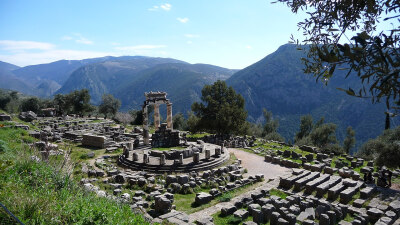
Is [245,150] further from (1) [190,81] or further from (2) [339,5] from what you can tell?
(1) [190,81]

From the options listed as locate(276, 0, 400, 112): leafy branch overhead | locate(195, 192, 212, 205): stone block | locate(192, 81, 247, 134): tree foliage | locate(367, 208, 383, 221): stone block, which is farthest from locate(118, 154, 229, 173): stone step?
locate(276, 0, 400, 112): leafy branch overhead

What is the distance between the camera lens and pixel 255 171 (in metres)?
21.4

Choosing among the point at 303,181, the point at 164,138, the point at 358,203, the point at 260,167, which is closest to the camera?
the point at 358,203

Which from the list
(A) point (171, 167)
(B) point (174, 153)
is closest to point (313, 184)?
(A) point (171, 167)

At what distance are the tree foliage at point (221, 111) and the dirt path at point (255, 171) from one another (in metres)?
4.97

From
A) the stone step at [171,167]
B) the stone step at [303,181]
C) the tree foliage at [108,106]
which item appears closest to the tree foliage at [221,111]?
the stone step at [171,167]

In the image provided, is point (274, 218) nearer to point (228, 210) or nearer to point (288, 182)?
point (228, 210)

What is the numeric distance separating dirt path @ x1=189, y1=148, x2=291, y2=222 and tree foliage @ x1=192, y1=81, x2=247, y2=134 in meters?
4.97

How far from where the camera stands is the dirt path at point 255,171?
13281mm

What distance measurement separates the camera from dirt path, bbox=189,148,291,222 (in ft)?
Result: 43.6

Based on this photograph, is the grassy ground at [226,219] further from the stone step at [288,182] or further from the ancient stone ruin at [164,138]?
the ancient stone ruin at [164,138]

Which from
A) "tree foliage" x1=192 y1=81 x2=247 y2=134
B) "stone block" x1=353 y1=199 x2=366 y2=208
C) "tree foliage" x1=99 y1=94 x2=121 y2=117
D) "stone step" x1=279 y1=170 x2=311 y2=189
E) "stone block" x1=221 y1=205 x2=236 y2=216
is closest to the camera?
"stone block" x1=221 y1=205 x2=236 y2=216

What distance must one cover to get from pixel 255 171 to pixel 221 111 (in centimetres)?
1313

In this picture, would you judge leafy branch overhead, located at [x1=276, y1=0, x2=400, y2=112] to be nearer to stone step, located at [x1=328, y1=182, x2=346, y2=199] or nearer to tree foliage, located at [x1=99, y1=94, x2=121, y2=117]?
stone step, located at [x1=328, y1=182, x2=346, y2=199]
